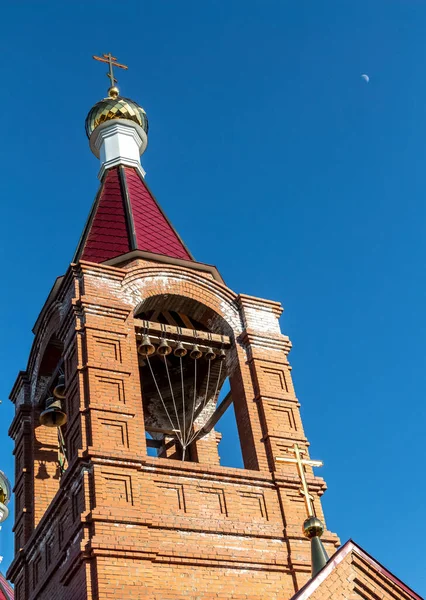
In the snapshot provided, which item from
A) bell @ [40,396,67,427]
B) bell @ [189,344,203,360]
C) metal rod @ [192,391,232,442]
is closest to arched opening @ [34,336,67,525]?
bell @ [40,396,67,427]

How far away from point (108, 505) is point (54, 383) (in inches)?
116

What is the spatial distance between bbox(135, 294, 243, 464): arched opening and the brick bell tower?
0.02 m

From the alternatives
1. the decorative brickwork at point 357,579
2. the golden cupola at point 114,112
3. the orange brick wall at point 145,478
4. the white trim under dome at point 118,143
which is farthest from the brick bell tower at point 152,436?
the golden cupola at point 114,112

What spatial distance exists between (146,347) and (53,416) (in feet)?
4.76

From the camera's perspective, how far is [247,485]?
32.3ft

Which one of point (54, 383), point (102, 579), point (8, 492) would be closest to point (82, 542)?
point (102, 579)

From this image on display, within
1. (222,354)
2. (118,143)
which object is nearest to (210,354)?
(222,354)

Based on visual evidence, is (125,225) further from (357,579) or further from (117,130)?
(357,579)

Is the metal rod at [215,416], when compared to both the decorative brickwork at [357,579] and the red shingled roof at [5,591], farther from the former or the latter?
the red shingled roof at [5,591]

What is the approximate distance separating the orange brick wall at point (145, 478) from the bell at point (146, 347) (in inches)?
5.8

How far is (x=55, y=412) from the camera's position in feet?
36.0

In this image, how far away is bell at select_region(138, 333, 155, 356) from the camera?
1068 cm

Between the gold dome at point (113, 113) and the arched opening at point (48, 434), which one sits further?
the gold dome at point (113, 113)

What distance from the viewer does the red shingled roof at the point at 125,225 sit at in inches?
480
